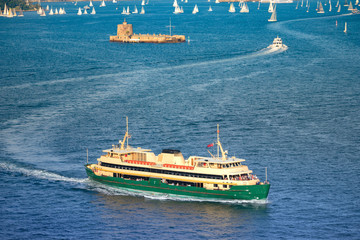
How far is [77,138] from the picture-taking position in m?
134

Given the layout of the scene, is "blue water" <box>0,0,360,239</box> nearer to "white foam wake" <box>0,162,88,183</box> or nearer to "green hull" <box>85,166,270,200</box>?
"white foam wake" <box>0,162,88,183</box>

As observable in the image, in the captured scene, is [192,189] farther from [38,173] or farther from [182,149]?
[38,173]

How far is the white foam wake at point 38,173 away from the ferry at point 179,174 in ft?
12.4

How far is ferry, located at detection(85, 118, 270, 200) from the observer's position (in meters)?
97.8

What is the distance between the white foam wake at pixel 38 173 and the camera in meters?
111

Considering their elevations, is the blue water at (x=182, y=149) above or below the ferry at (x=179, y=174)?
below

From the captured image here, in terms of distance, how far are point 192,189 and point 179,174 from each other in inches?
122

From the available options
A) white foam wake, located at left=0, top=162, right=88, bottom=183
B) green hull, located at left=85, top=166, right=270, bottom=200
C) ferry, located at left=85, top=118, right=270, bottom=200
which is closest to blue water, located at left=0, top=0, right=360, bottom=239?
white foam wake, located at left=0, top=162, right=88, bottom=183

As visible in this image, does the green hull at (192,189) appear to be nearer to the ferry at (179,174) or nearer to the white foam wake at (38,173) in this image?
the ferry at (179,174)

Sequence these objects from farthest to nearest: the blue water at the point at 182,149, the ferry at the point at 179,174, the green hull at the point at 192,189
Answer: the ferry at the point at 179,174 < the green hull at the point at 192,189 < the blue water at the point at 182,149

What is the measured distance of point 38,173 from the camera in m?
114

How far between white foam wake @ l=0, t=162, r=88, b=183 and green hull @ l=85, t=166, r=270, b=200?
15.0 feet

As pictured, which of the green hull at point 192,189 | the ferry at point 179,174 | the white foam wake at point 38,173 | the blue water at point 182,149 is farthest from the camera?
the white foam wake at point 38,173

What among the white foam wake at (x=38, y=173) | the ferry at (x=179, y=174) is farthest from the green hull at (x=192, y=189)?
the white foam wake at (x=38, y=173)
